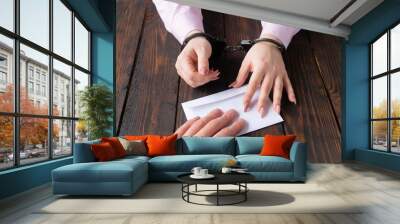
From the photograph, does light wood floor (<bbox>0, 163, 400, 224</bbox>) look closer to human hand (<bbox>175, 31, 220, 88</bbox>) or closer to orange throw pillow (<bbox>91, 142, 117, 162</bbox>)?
orange throw pillow (<bbox>91, 142, 117, 162</bbox>)

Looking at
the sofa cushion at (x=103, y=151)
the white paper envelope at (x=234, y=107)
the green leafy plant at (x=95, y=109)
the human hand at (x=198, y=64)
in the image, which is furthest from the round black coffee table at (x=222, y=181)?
the green leafy plant at (x=95, y=109)

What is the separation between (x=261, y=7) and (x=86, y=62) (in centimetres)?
531

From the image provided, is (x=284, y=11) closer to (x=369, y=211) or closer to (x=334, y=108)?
(x=369, y=211)

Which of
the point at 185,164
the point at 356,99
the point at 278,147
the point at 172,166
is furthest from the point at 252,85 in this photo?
the point at 356,99

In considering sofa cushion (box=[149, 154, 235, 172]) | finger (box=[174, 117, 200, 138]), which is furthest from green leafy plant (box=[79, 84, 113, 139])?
sofa cushion (box=[149, 154, 235, 172])

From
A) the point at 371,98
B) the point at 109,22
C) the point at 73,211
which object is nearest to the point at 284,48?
the point at 371,98

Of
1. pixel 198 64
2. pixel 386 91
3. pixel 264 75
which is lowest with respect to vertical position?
pixel 386 91

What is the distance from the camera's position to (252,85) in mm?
6906

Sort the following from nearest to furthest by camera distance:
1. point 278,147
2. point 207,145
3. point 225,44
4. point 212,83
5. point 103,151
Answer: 1. point 103,151
2. point 278,147
3. point 207,145
4. point 212,83
5. point 225,44

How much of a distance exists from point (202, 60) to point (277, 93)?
149 centimetres

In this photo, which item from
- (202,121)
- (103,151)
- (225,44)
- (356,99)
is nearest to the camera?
(103,151)

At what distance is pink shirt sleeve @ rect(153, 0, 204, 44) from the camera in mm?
7023

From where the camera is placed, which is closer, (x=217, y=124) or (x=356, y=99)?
(x=217, y=124)

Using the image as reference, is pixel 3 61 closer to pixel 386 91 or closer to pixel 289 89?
pixel 289 89
